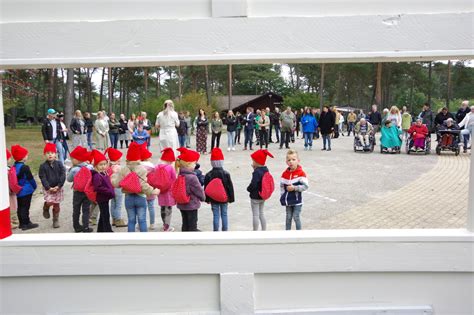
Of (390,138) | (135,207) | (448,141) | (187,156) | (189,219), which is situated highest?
(187,156)

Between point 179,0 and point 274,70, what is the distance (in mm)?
56783

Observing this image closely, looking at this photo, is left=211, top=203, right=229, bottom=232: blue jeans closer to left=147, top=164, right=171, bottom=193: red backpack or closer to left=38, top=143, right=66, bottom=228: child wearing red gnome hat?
left=147, top=164, right=171, bottom=193: red backpack

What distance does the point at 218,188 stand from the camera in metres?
5.64

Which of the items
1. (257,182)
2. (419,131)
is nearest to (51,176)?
(257,182)

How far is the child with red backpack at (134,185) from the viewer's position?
5.45 metres

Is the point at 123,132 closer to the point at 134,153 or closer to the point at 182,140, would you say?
the point at 182,140

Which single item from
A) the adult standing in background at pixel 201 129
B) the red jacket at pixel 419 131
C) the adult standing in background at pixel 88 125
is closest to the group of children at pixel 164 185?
the adult standing in background at pixel 201 129

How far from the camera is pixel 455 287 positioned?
115 inches

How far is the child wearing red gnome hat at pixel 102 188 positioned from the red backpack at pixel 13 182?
1.29 metres

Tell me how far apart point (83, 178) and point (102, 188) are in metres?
0.34

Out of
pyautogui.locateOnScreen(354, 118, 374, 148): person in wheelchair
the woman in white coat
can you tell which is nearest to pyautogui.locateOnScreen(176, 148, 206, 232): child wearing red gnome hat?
the woman in white coat

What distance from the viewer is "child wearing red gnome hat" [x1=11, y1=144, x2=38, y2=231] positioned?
20.7 ft

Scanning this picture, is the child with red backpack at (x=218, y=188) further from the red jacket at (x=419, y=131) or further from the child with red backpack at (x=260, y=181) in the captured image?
the red jacket at (x=419, y=131)

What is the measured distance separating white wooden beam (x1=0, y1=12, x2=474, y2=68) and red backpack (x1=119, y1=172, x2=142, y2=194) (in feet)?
9.27
